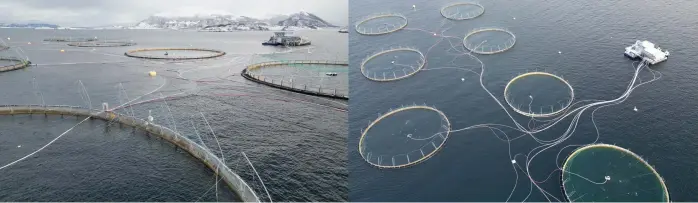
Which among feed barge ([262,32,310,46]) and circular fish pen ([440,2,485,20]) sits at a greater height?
circular fish pen ([440,2,485,20])

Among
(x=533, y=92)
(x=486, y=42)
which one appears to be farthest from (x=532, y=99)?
(x=486, y=42)

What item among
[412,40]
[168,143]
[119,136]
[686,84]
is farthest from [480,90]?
[119,136]

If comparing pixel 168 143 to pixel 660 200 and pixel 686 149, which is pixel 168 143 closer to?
pixel 660 200

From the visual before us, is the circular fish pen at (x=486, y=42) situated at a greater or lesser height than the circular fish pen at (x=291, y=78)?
greater

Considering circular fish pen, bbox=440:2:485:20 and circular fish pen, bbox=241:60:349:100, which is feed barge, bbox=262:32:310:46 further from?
circular fish pen, bbox=440:2:485:20

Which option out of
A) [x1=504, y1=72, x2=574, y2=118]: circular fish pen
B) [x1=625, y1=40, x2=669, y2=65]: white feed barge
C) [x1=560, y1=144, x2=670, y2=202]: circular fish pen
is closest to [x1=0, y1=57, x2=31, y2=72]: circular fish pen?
[x1=504, y1=72, x2=574, y2=118]: circular fish pen

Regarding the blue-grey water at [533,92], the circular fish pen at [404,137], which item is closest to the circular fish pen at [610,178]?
the blue-grey water at [533,92]

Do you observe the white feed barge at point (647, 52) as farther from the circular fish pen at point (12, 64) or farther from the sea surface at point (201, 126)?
the circular fish pen at point (12, 64)
